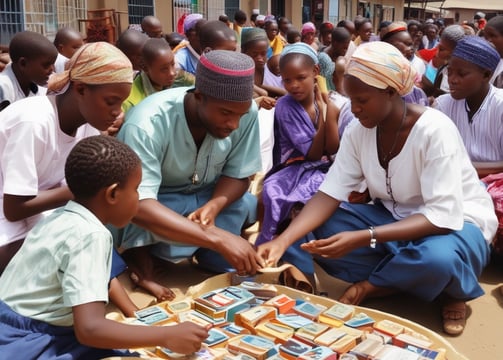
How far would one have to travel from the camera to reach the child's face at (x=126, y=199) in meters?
1.86

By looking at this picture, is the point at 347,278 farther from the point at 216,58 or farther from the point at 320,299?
the point at 216,58

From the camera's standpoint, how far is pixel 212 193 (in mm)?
3246

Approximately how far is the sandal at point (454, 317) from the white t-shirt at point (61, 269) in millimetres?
1652

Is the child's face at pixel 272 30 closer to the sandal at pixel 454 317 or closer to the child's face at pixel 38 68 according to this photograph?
the child's face at pixel 38 68

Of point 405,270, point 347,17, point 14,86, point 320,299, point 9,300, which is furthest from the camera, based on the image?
point 347,17

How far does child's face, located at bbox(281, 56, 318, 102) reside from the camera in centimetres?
360

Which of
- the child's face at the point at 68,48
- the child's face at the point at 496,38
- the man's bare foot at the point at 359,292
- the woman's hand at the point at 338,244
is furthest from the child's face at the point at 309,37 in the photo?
the woman's hand at the point at 338,244

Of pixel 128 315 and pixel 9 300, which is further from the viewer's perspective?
pixel 128 315

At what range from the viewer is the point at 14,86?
3.63m

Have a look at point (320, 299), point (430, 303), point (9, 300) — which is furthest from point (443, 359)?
point (9, 300)

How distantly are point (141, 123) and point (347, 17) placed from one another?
75.2 ft

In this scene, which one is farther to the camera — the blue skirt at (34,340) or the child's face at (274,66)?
the child's face at (274,66)

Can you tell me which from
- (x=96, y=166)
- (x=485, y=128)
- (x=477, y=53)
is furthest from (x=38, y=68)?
(x=485, y=128)

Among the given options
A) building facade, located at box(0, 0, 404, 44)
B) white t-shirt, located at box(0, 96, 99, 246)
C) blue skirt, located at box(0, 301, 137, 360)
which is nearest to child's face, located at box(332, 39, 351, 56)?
white t-shirt, located at box(0, 96, 99, 246)
